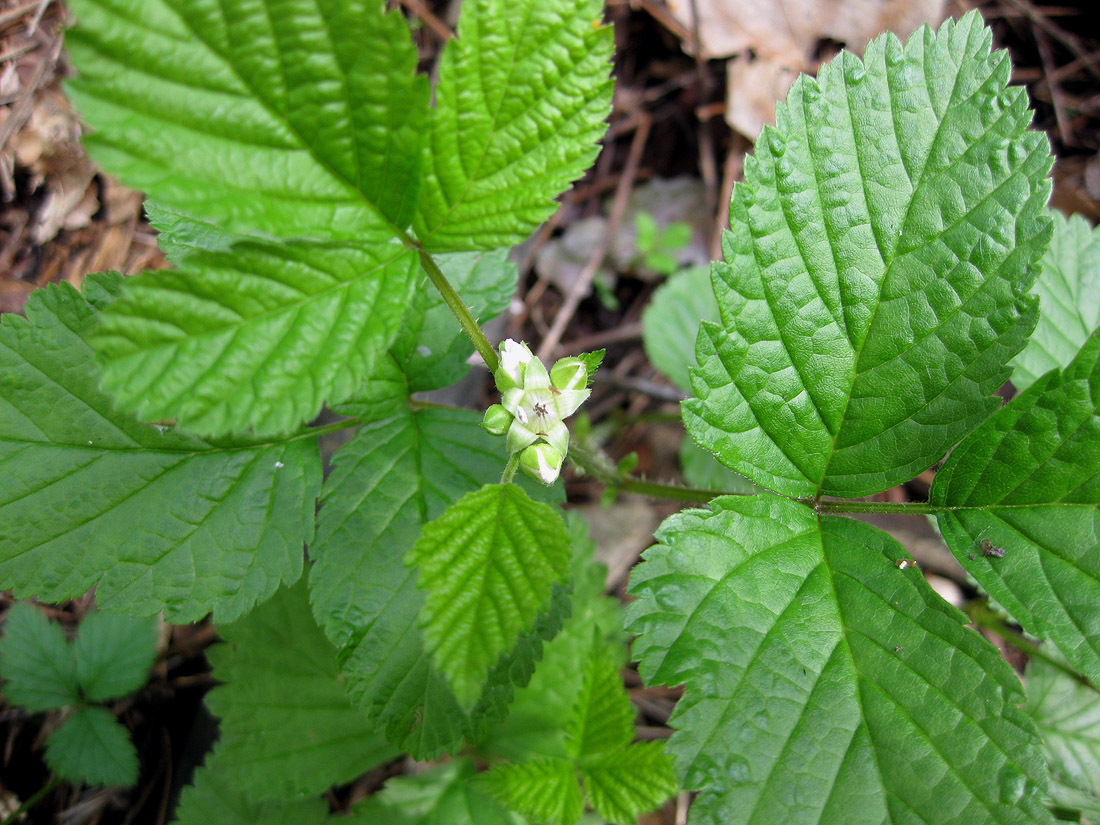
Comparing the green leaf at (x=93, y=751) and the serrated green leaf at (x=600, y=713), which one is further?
the green leaf at (x=93, y=751)

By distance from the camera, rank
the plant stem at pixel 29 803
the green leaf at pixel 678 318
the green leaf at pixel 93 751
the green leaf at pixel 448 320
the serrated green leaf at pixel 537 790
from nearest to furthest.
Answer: the green leaf at pixel 448 320, the serrated green leaf at pixel 537 790, the green leaf at pixel 93 751, the plant stem at pixel 29 803, the green leaf at pixel 678 318

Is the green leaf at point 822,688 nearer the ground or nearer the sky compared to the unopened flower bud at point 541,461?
nearer the ground

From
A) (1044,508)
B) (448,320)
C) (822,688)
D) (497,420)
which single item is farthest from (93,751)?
(1044,508)

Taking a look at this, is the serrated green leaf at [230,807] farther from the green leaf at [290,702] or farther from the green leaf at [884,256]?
the green leaf at [884,256]

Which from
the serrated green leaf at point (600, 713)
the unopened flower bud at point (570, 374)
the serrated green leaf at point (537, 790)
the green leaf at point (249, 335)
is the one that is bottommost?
the serrated green leaf at point (537, 790)

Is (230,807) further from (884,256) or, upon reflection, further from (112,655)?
(884,256)

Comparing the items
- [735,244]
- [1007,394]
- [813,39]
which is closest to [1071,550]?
[735,244]

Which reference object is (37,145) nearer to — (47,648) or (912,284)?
(47,648)

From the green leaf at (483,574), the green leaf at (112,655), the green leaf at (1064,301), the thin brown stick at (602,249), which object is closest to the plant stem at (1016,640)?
the green leaf at (1064,301)
